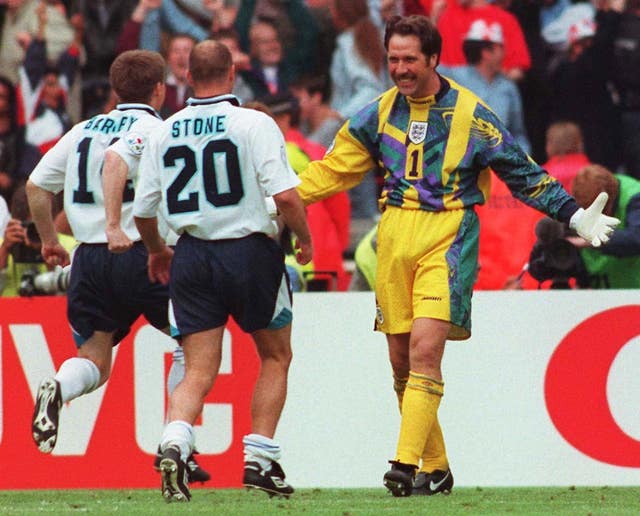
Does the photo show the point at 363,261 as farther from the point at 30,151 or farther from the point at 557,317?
the point at 30,151

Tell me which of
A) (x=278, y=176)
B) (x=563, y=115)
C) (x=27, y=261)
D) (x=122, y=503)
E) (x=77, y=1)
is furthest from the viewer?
(x=77, y=1)

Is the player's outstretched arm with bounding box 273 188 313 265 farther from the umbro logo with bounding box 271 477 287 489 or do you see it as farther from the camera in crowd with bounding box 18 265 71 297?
the camera in crowd with bounding box 18 265 71 297

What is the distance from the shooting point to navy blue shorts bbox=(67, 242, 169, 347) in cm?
930

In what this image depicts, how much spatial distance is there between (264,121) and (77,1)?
7711 millimetres

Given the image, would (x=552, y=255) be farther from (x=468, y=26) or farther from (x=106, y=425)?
(x=468, y=26)

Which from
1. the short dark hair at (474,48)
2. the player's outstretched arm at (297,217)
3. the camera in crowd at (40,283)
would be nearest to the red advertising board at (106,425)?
the camera in crowd at (40,283)

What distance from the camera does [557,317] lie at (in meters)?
10.6

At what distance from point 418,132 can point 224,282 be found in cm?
121

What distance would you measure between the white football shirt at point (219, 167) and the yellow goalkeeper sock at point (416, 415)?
3.43 feet

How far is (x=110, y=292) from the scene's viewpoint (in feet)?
30.7

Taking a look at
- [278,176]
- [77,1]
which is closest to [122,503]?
[278,176]

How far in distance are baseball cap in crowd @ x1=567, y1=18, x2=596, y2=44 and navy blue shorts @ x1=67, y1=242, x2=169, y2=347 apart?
606 cm

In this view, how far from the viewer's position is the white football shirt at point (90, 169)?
9180mm

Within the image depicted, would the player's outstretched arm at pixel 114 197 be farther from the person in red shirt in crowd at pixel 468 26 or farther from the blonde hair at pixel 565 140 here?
the person in red shirt in crowd at pixel 468 26
